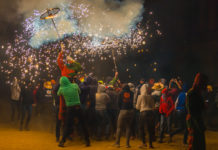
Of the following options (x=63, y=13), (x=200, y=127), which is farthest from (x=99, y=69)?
(x=200, y=127)

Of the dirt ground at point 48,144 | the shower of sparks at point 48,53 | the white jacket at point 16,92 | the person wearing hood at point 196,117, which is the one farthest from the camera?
the shower of sparks at point 48,53

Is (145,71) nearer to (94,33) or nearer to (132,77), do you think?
(132,77)

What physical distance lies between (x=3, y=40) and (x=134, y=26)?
9527 mm

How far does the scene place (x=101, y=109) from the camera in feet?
29.6

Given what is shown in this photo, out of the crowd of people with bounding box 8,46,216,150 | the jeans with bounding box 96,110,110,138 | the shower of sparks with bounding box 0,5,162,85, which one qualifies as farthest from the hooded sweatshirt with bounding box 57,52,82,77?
the shower of sparks with bounding box 0,5,162,85

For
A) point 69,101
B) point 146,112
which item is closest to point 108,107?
point 146,112

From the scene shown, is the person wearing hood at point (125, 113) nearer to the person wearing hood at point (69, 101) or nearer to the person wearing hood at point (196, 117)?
the person wearing hood at point (69, 101)

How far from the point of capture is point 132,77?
72.0 feet

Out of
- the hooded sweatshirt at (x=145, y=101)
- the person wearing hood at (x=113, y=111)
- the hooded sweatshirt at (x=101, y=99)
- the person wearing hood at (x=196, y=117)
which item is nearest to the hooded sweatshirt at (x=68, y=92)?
the hooded sweatshirt at (x=101, y=99)

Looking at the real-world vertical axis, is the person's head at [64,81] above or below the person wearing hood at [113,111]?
above

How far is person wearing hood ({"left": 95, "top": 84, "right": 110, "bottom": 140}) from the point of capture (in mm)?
9031

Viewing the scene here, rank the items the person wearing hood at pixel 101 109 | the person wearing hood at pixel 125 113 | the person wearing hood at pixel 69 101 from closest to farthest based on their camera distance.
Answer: the person wearing hood at pixel 69 101
the person wearing hood at pixel 125 113
the person wearing hood at pixel 101 109

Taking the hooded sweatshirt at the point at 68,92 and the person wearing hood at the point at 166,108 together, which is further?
the person wearing hood at the point at 166,108

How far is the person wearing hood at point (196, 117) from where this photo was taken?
5.04m
